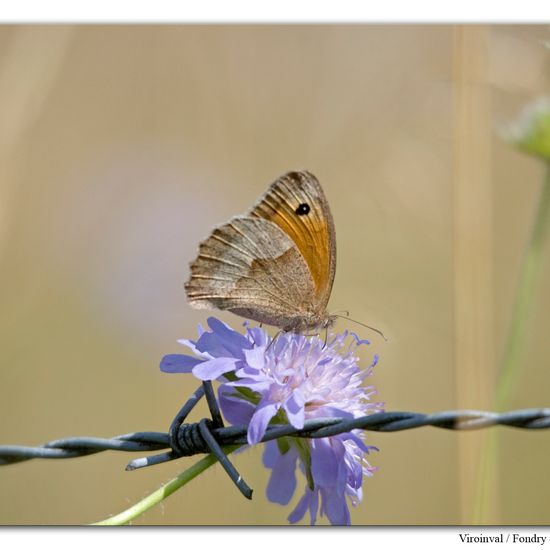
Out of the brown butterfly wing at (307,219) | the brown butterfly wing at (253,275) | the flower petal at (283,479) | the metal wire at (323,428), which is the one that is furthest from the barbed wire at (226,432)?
the brown butterfly wing at (307,219)

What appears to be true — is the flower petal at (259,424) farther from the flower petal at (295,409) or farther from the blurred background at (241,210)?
the blurred background at (241,210)

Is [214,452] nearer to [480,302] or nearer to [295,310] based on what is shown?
[295,310]

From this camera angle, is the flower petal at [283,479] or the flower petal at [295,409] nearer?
the flower petal at [295,409]

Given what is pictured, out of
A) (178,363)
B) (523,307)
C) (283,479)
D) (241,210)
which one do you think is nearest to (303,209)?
(178,363)

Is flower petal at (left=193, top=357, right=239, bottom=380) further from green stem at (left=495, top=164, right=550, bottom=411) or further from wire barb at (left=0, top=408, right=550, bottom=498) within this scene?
green stem at (left=495, top=164, right=550, bottom=411)

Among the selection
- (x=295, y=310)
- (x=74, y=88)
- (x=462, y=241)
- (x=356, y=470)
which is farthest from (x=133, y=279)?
(x=356, y=470)
